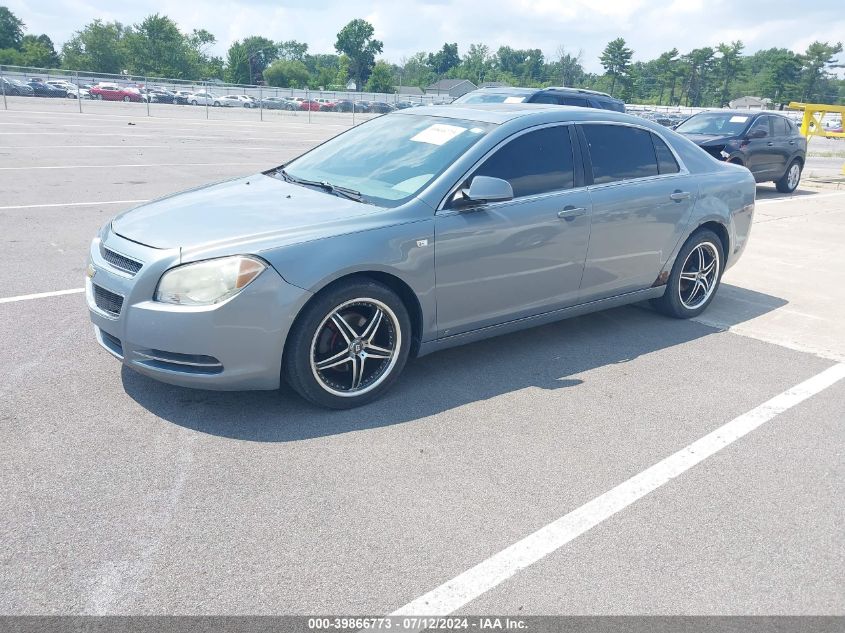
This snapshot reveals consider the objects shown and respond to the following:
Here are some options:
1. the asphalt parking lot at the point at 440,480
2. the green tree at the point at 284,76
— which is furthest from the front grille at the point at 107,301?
the green tree at the point at 284,76

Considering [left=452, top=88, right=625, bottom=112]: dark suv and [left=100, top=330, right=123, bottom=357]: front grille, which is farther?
[left=452, top=88, right=625, bottom=112]: dark suv

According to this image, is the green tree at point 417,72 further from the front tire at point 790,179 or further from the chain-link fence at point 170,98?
the front tire at point 790,179

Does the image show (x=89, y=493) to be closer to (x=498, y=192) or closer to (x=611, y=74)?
(x=498, y=192)

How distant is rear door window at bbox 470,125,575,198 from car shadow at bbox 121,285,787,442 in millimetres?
1158

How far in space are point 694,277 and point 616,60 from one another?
10951 cm

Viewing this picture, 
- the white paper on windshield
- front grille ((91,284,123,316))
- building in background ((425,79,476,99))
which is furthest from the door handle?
building in background ((425,79,476,99))

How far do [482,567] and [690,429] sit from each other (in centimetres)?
182

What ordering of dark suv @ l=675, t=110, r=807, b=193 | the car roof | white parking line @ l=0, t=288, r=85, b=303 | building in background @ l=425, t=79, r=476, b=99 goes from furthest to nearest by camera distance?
1. building in background @ l=425, t=79, r=476, b=99
2. dark suv @ l=675, t=110, r=807, b=193
3. white parking line @ l=0, t=288, r=85, b=303
4. the car roof

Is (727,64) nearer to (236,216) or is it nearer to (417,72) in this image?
(417,72)

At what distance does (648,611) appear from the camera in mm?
2674

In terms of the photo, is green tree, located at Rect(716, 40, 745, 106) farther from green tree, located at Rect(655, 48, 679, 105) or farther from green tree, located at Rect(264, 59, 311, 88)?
green tree, located at Rect(264, 59, 311, 88)

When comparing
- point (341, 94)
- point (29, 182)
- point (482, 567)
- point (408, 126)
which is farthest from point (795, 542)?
point (341, 94)

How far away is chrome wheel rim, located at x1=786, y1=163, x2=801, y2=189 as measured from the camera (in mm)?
15157

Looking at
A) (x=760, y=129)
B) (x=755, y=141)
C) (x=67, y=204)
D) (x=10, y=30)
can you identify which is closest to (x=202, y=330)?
(x=67, y=204)
